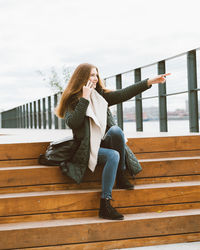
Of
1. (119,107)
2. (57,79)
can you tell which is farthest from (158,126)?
(57,79)

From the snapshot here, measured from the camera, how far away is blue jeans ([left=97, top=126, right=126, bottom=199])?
301 cm

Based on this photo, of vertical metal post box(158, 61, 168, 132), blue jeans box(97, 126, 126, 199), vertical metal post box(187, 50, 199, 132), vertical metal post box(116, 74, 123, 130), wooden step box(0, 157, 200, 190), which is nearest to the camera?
blue jeans box(97, 126, 126, 199)

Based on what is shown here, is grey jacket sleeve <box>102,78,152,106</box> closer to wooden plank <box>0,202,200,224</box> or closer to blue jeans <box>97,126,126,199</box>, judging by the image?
blue jeans <box>97,126,126,199</box>

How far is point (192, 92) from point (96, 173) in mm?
2960

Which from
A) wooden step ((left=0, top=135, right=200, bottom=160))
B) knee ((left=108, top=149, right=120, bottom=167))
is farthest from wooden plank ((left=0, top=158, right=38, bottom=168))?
knee ((left=108, top=149, right=120, bottom=167))

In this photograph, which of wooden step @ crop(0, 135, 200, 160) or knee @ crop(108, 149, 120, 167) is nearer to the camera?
knee @ crop(108, 149, 120, 167)

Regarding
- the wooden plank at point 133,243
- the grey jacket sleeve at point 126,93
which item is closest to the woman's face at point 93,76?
the grey jacket sleeve at point 126,93

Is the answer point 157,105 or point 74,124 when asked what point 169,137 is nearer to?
point 74,124

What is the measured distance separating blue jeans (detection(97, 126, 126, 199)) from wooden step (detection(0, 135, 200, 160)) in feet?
1.89

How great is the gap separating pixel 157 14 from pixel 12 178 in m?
6.74

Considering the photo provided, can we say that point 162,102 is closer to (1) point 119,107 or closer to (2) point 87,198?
(1) point 119,107

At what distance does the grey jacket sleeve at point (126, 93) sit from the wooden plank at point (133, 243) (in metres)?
1.25

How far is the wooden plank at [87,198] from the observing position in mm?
3018

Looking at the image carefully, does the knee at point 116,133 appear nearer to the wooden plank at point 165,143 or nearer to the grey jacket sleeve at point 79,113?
the grey jacket sleeve at point 79,113
